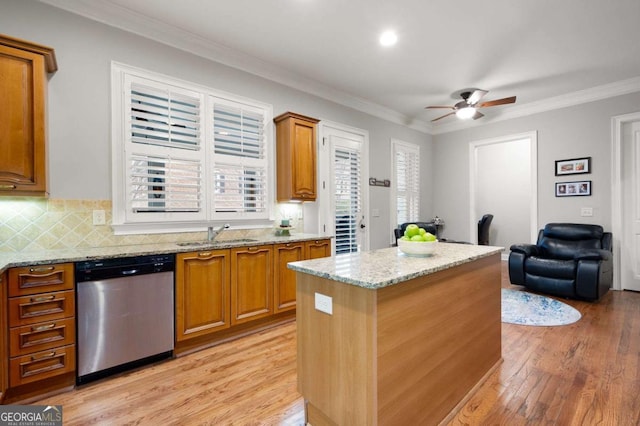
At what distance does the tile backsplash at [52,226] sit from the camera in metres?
2.32

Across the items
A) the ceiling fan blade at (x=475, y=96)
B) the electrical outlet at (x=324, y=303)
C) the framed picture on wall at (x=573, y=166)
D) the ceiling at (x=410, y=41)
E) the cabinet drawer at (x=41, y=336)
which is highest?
the ceiling at (x=410, y=41)

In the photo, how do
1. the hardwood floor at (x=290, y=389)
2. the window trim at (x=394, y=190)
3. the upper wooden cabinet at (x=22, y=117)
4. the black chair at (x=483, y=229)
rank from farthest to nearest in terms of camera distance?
the black chair at (x=483, y=229) → the window trim at (x=394, y=190) → the upper wooden cabinet at (x=22, y=117) → the hardwood floor at (x=290, y=389)

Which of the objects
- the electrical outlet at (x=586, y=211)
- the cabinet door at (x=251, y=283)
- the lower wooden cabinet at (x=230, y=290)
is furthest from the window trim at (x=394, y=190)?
the cabinet door at (x=251, y=283)

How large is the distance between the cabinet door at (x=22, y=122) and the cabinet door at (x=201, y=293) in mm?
1142

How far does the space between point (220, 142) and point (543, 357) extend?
3.66 meters

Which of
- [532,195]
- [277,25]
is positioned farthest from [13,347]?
[532,195]

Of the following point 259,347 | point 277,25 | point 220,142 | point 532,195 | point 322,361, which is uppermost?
point 277,25

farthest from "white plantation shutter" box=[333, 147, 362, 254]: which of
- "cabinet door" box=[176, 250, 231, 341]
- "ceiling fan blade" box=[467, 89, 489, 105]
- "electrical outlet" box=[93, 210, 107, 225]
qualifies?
"electrical outlet" box=[93, 210, 107, 225]

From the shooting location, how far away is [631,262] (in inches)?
173

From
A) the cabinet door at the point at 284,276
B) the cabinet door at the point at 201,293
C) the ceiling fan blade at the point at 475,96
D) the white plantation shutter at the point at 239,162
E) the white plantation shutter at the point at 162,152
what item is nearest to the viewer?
the cabinet door at the point at 201,293

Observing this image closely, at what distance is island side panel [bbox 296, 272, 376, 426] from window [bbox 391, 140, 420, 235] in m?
4.15

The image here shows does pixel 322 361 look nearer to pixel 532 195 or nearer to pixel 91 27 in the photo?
pixel 91 27

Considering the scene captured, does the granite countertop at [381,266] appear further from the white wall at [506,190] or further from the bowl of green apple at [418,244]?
the white wall at [506,190]

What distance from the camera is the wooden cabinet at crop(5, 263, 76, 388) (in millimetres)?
1924
